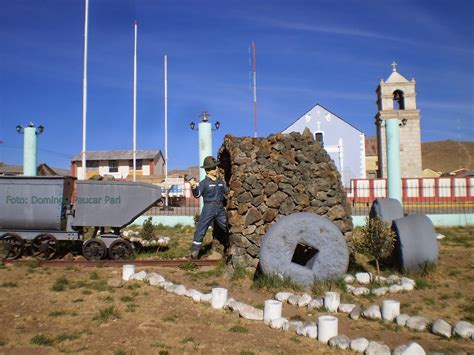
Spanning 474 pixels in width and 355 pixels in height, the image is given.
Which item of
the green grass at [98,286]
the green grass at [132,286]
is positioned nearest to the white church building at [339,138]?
the green grass at [132,286]

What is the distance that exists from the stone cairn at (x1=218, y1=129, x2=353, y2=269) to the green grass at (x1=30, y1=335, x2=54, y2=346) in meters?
3.85

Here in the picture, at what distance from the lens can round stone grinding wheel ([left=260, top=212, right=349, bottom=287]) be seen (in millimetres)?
6613

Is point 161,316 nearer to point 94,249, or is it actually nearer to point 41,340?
point 41,340

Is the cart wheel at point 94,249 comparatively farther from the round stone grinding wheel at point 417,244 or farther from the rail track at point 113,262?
the round stone grinding wheel at point 417,244

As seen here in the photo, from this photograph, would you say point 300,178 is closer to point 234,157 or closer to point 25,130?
point 234,157

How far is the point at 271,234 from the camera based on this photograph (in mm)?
6734

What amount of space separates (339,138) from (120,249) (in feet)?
104

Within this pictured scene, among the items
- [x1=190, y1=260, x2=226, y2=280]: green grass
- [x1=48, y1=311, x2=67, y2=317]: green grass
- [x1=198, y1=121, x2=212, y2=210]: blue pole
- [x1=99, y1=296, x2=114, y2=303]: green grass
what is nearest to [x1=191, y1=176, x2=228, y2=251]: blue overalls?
[x1=190, y1=260, x2=226, y2=280]: green grass

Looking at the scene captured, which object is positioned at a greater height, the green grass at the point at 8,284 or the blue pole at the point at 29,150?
the blue pole at the point at 29,150

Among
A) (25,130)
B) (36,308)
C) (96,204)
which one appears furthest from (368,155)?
(36,308)

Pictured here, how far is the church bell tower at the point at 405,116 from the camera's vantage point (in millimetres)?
31766

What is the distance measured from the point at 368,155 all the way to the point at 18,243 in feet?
158

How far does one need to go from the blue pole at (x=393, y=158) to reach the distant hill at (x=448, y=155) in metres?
71.8

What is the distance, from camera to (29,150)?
51.5 ft
